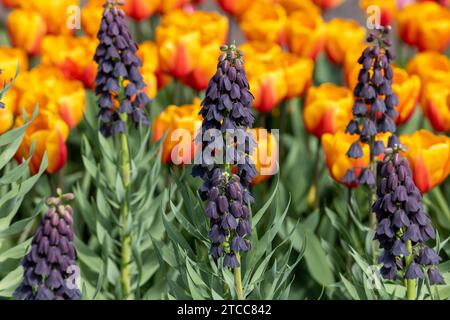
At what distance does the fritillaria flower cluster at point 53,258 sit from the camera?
8.52 feet

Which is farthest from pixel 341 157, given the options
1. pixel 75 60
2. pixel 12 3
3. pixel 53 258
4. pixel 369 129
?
pixel 12 3

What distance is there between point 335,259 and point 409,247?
3.39 ft

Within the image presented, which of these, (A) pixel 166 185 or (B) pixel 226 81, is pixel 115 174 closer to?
(A) pixel 166 185

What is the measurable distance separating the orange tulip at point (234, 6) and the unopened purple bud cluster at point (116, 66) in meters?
1.88

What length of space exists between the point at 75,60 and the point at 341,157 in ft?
4.64

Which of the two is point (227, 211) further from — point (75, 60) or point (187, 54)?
point (75, 60)

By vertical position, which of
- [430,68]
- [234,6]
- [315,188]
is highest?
[234,6]

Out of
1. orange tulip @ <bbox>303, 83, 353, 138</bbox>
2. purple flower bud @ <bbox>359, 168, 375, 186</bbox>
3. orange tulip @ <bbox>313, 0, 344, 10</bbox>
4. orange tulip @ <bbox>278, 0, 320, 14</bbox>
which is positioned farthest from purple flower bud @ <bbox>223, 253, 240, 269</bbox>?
orange tulip @ <bbox>313, 0, 344, 10</bbox>

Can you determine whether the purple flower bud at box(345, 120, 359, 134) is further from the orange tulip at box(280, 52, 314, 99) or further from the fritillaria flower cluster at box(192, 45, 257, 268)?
the orange tulip at box(280, 52, 314, 99)

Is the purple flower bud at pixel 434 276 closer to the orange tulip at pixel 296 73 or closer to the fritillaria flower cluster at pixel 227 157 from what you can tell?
the fritillaria flower cluster at pixel 227 157

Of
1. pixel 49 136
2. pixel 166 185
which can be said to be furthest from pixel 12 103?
pixel 166 185

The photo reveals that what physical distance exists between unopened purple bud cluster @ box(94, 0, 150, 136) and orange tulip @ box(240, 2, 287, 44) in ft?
5.47

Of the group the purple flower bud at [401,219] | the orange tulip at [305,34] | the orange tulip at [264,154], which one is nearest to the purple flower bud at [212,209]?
the purple flower bud at [401,219]

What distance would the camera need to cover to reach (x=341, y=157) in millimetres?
3979
